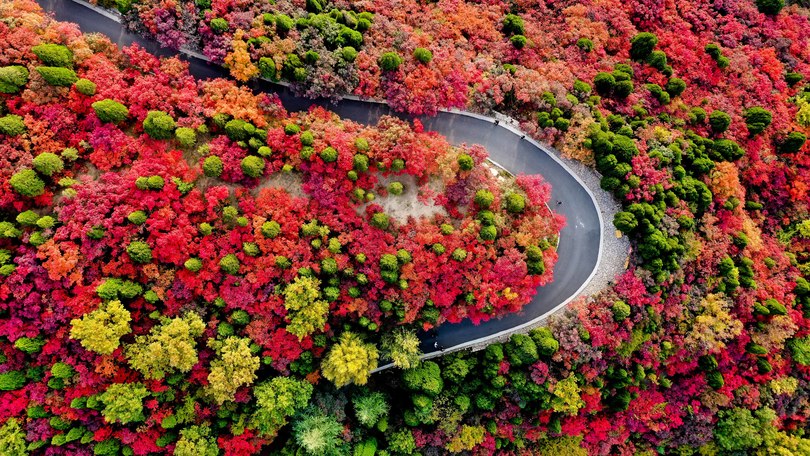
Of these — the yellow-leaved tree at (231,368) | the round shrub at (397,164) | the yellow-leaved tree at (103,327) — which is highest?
the round shrub at (397,164)

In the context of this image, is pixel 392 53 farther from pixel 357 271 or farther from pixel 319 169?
pixel 357 271

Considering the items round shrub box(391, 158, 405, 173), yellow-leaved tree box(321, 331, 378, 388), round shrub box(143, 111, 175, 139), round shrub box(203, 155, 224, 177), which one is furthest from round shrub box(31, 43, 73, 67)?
yellow-leaved tree box(321, 331, 378, 388)

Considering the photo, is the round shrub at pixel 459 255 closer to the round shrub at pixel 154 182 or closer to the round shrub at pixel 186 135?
the round shrub at pixel 186 135

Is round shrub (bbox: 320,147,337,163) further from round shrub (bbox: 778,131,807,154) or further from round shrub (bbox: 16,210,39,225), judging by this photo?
round shrub (bbox: 778,131,807,154)

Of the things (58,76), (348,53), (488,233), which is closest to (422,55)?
(348,53)

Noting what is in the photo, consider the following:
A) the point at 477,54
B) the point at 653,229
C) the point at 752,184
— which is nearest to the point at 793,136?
the point at 752,184

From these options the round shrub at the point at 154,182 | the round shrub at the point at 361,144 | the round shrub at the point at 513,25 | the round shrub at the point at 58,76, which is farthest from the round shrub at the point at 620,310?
the round shrub at the point at 58,76
